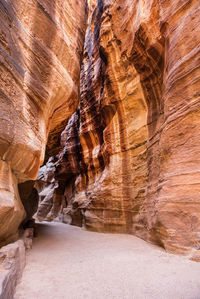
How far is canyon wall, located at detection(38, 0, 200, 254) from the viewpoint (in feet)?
14.8

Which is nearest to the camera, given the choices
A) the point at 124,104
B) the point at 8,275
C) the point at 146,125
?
the point at 8,275

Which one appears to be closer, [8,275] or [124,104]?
[8,275]

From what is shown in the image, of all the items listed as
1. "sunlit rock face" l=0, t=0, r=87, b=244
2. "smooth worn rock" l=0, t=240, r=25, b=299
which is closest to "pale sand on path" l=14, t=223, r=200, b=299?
"smooth worn rock" l=0, t=240, r=25, b=299

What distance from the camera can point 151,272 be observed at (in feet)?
9.68

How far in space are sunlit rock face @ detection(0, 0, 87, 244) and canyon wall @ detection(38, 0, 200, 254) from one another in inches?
96.0

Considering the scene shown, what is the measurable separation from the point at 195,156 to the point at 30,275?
4089mm

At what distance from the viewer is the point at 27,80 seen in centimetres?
536

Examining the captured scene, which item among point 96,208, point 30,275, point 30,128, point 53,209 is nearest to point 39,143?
point 30,128

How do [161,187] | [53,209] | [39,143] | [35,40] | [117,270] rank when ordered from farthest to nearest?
[53,209] < [35,40] < [39,143] < [161,187] < [117,270]

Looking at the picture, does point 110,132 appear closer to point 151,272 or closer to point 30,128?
point 30,128

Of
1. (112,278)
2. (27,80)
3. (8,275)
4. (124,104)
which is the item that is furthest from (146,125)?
(8,275)

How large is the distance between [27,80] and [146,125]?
465 cm

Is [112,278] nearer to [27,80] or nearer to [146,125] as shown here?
[27,80]

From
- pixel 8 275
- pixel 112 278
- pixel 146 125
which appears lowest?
pixel 112 278
